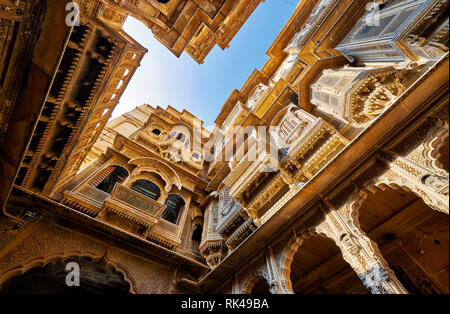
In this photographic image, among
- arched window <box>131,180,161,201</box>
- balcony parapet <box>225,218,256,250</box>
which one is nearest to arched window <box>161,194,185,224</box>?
arched window <box>131,180,161,201</box>

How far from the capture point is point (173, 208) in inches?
476

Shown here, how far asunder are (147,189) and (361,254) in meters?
10.4

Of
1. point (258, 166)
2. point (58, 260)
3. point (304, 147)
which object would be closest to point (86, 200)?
point (58, 260)

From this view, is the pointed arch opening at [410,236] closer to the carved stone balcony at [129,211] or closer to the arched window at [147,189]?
the carved stone balcony at [129,211]

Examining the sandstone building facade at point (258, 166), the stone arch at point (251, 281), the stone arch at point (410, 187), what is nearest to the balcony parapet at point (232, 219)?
the sandstone building facade at point (258, 166)

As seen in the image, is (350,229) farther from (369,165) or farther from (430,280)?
(430,280)

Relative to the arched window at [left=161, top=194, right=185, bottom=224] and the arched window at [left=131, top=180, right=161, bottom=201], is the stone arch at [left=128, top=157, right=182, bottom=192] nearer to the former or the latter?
the arched window at [left=131, top=180, right=161, bottom=201]

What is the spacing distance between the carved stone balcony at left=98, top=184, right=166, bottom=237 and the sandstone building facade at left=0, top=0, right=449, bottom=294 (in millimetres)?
53

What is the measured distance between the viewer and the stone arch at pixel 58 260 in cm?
575

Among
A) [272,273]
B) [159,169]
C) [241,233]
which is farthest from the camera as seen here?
[159,169]

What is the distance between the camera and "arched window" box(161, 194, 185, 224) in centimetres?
1186

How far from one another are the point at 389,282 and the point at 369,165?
93.7 inches

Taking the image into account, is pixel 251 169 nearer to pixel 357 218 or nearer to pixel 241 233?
pixel 241 233
